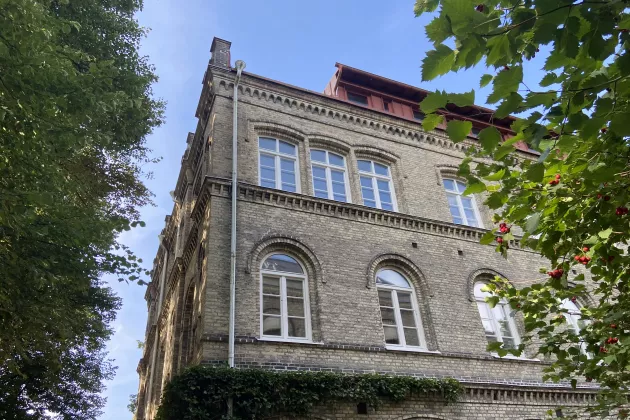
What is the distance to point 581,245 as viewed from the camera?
5.48 m

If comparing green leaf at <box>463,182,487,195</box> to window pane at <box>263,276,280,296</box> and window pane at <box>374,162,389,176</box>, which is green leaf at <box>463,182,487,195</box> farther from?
window pane at <box>374,162,389,176</box>

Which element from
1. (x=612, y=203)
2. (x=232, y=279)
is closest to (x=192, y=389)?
(x=232, y=279)

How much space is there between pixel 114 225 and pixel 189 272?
4.96 metres

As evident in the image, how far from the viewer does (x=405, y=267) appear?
1244 centimetres

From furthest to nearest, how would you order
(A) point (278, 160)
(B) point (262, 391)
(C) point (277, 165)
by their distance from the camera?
(A) point (278, 160)
(C) point (277, 165)
(B) point (262, 391)

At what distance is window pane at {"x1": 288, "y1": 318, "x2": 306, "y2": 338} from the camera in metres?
10.3

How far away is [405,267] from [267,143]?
4927 mm

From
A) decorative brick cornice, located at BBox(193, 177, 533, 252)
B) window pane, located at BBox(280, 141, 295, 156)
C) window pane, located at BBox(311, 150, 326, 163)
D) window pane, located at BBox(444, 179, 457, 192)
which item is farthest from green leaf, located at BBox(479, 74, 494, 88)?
window pane, located at BBox(444, 179, 457, 192)

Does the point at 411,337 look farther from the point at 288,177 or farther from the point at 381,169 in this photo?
the point at 381,169

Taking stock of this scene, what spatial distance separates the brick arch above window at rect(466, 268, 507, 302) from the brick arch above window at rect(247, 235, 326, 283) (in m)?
4.09

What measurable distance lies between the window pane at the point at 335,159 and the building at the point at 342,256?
42mm

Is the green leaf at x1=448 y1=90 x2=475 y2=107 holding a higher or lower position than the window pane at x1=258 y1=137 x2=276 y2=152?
lower

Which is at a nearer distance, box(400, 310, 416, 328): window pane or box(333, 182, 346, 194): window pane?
box(400, 310, 416, 328): window pane

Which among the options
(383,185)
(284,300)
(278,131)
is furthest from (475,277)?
(278,131)
